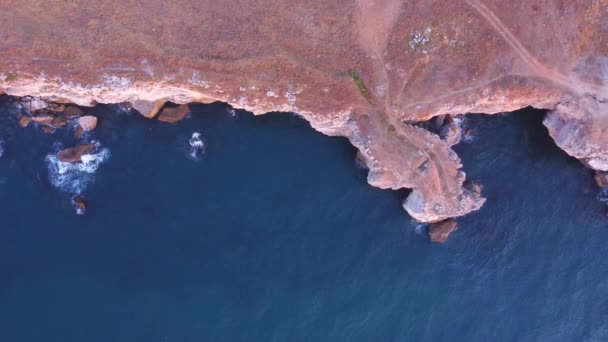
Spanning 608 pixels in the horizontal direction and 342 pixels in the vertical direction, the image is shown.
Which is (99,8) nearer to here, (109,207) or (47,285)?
(109,207)

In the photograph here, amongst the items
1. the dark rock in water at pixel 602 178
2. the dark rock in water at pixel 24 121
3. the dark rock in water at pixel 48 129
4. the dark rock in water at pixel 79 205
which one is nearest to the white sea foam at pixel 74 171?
the dark rock in water at pixel 79 205

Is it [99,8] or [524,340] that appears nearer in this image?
[99,8]

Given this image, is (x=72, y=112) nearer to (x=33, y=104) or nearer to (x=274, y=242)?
(x=33, y=104)

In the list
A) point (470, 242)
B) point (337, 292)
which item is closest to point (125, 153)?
point (337, 292)

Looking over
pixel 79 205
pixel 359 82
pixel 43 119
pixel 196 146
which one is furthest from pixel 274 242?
pixel 43 119

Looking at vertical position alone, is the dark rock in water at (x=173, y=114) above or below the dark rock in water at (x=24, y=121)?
above

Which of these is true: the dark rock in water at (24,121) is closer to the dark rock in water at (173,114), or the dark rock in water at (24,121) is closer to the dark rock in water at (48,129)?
the dark rock in water at (48,129)
